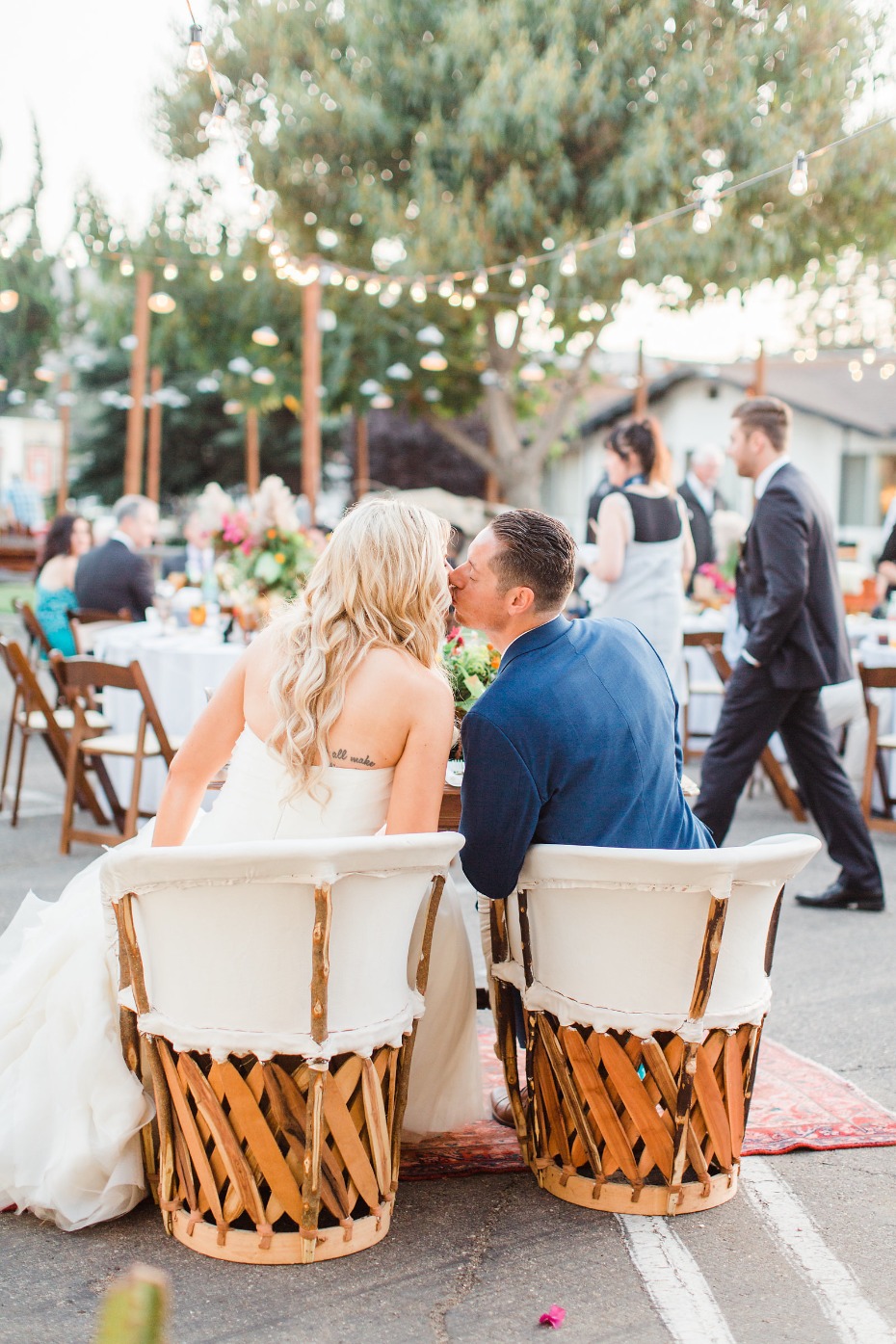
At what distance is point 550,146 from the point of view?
18.0m

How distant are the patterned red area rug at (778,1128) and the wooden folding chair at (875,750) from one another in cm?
294

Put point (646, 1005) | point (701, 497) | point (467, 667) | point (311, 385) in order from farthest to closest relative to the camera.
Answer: point (311, 385) → point (701, 497) → point (467, 667) → point (646, 1005)

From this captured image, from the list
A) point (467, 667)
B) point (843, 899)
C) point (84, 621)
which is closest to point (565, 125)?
point (84, 621)

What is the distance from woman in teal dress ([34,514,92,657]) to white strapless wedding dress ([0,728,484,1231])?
548cm

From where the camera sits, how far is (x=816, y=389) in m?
37.5

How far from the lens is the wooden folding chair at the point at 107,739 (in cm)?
615

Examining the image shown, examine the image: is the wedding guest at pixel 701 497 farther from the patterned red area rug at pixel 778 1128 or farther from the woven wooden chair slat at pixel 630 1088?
the woven wooden chair slat at pixel 630 1088

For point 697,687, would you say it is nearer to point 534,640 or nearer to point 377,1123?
point 534,640

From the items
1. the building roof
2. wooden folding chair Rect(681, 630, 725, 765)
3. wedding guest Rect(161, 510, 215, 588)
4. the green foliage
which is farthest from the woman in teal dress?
the building roof

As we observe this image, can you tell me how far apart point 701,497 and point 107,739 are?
226 inches

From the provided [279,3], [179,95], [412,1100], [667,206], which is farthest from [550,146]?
[412,1100]

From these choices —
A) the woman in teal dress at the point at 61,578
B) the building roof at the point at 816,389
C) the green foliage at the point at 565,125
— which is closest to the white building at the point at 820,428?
the building roof at the point at 816,389

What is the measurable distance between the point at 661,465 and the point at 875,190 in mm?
15038

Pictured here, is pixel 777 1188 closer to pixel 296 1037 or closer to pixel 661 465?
pixel 296 1037
